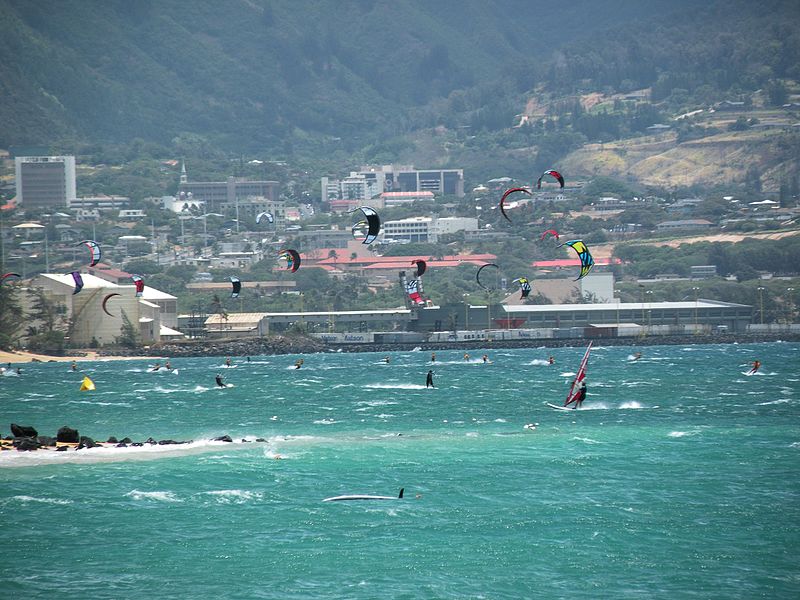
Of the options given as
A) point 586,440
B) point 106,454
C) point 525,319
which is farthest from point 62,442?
point 525,319

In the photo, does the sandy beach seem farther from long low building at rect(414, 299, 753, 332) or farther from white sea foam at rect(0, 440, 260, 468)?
white sea foam at rect(0, 440, 260, 468)

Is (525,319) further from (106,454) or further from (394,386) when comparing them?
(106,454)

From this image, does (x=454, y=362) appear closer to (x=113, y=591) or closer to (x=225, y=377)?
(x=225, y=377)

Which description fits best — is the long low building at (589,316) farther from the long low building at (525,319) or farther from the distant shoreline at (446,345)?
the distant shoreline at (446,345)

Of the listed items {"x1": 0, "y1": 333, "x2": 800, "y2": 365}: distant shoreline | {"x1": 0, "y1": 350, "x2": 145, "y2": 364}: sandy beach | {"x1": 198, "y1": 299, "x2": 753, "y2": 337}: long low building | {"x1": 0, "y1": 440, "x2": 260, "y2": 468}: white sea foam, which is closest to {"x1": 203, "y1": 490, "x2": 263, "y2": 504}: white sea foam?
{"x1": 0, "y1": 440, "x2": 260, "y2": 468}: white sea foam

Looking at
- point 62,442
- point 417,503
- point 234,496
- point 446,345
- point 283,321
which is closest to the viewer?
point 417,503

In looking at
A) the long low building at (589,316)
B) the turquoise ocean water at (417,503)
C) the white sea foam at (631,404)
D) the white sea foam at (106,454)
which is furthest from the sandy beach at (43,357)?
the white sea foam at (106,454)

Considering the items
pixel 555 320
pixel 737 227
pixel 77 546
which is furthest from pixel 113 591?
pixel 737 227
